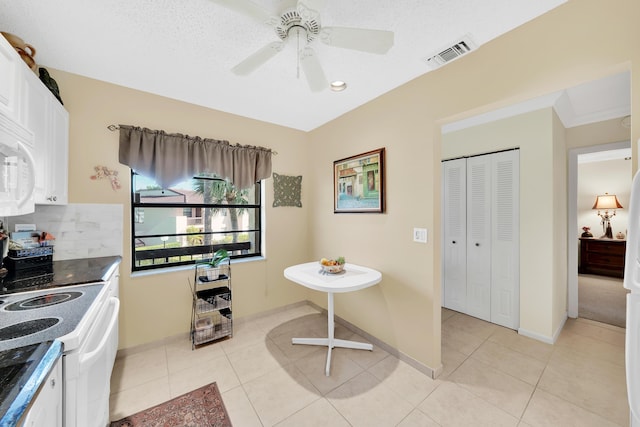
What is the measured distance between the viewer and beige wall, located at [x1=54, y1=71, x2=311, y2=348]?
2.12 meters

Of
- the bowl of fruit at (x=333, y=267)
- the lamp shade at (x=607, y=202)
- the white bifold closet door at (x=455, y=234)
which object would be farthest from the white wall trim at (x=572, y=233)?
the lamp shade at (x=607, y=202)

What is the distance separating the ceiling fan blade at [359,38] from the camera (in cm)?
121

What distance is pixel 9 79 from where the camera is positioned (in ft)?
4.19

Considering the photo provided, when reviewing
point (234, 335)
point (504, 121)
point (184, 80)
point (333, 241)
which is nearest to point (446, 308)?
point (333, 241)

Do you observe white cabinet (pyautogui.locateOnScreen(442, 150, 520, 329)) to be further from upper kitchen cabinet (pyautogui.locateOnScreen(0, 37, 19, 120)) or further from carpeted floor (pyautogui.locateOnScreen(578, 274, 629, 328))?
upper kitchen cabinet (pyautogui.locateOnScreen(0, 37, 19, 120))

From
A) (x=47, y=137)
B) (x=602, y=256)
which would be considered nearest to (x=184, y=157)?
(x=47, y=137)

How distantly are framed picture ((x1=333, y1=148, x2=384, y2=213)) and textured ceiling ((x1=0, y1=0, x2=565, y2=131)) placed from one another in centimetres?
67

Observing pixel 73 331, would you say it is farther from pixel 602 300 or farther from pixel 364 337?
pixel 602 300

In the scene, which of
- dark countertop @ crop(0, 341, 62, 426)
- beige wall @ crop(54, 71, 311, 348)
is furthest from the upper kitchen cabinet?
dark countertop @ crop(0, 341, 62, 426)

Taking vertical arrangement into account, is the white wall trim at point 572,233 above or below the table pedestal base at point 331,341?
above

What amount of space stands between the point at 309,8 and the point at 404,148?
4.61ft

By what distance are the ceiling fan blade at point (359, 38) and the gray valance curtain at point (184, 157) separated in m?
1.85

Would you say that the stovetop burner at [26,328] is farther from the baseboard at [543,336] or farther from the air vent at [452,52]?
the baseboard at [543,336]

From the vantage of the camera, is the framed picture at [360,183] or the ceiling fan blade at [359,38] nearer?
the ceiling fan blade at [359,38]
